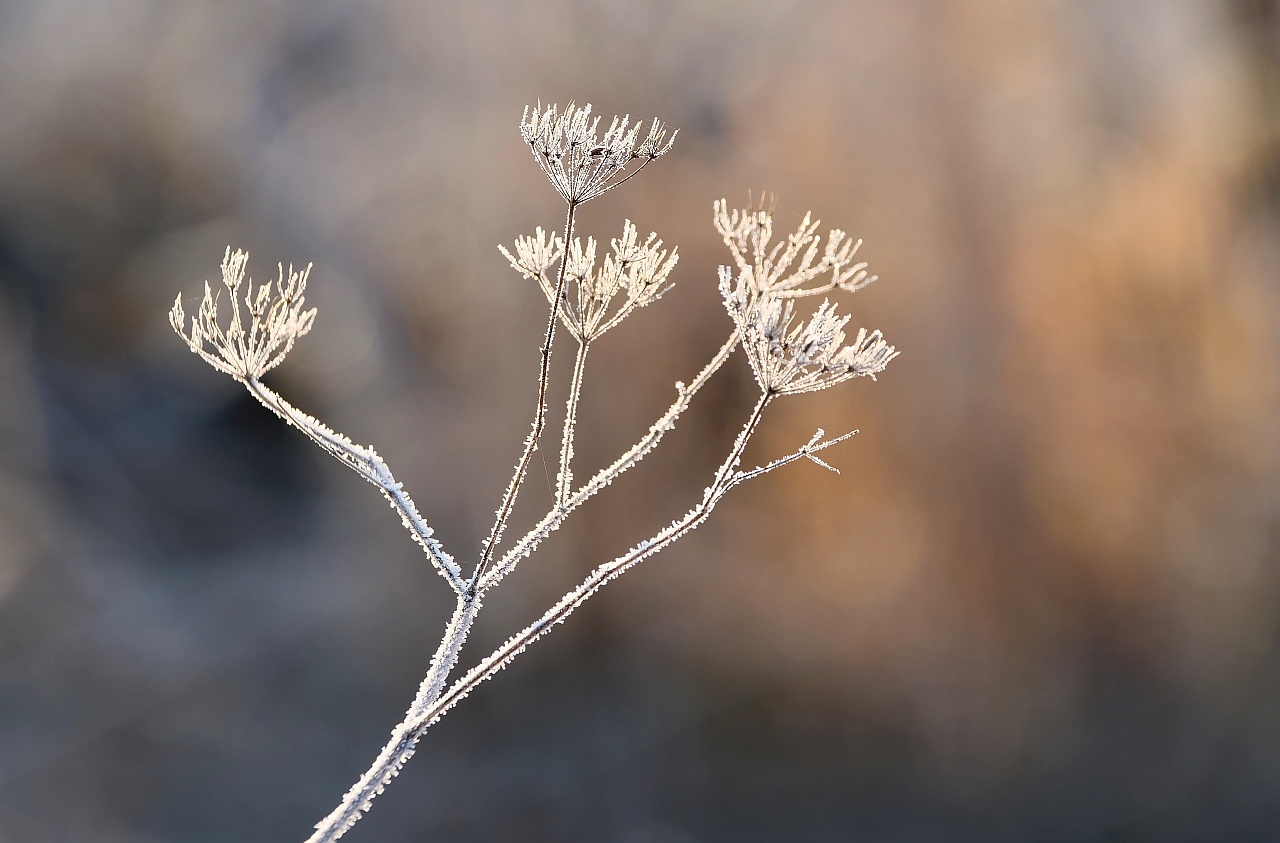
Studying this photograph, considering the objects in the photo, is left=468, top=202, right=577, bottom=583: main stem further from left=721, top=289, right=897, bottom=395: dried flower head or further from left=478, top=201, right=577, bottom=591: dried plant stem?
left=721, top=289, right=897, bottom=395: dried flower head

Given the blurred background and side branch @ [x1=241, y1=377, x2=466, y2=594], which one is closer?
side branch @ [x1=241, y1=377, x2=466, y2=594]

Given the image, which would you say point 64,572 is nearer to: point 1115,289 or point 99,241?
point 99,241

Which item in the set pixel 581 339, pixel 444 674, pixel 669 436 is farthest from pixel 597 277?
pixel 669 436

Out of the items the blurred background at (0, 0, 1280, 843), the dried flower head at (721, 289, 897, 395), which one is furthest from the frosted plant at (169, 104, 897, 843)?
the blurred background at (0, 0, 1280, 843)

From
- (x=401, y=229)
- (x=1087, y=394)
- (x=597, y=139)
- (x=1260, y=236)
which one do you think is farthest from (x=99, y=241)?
(x=1260, y=236)

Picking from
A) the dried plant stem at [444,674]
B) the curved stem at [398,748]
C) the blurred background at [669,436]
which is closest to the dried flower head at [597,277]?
the dried plant stem at [444,674]

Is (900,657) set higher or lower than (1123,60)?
lower

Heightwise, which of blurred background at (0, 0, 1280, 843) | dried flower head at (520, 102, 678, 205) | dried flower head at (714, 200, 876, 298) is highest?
blurred background at (0, 0, 1280, 843)
